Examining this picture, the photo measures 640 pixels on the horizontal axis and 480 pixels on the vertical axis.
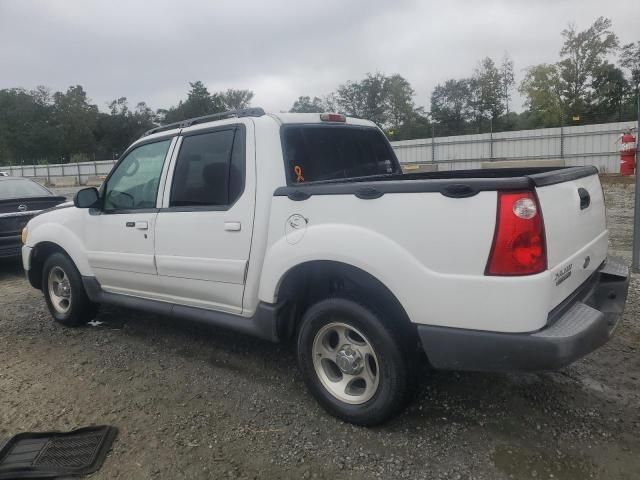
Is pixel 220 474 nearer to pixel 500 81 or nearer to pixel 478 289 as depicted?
pixel 478 289

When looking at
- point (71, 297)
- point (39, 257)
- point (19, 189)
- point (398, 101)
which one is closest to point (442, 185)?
point (71, 297)

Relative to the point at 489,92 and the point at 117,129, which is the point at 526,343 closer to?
the point at 489,92

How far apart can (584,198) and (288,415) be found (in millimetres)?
2242

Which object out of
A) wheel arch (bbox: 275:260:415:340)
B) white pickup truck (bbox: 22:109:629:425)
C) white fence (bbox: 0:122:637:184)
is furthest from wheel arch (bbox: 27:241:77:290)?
white fence (bbox: 0:122:637:184)

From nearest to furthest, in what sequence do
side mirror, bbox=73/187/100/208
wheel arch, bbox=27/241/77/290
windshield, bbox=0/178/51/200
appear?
side mirror, bbox=73/187/100/208, wheel arch, bbox=27/241/77/290, windshield, bbox=0/178/51/200

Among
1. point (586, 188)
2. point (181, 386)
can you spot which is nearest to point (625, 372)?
point (586, 188)

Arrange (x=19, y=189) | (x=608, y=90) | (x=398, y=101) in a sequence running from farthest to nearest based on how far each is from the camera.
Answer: (x=398, y=101) → (x=608, y=90) → (x=19, y=189)

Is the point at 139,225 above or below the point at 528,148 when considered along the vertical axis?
below

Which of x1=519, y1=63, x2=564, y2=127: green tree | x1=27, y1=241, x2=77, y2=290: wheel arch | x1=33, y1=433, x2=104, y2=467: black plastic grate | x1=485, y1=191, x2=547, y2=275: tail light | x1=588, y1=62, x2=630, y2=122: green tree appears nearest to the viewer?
x1=485, y1=191, x2=547, y2=275: tail light

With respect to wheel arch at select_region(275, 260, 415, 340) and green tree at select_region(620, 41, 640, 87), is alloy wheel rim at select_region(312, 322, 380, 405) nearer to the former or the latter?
wheel arch at select_region(275, 260, 415, 340)

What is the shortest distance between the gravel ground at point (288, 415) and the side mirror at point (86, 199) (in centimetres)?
128

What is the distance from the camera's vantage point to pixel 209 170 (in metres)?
3.71

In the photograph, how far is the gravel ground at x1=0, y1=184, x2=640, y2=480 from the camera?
2.70 metres

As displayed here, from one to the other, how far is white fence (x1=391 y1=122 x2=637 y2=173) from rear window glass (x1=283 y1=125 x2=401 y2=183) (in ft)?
67.4
